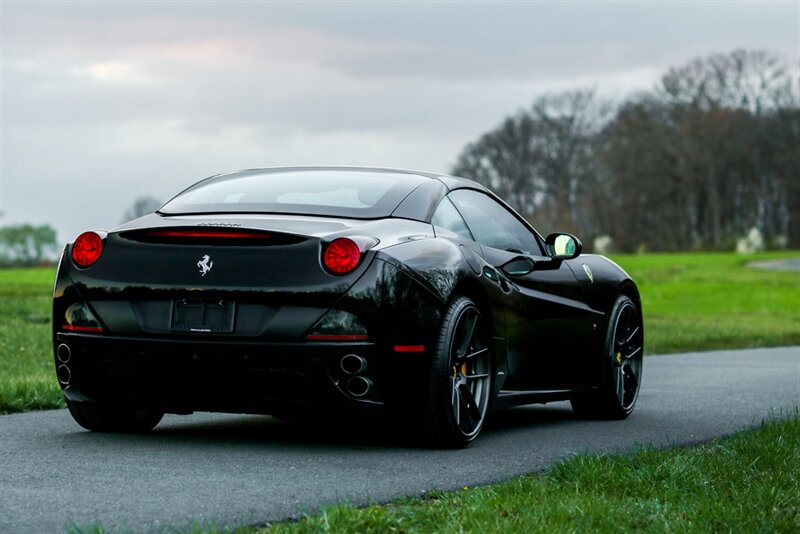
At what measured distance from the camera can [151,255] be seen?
6031mm

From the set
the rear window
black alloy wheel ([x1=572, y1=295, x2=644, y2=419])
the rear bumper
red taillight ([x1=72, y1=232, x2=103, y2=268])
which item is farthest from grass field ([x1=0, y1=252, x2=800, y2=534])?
red taillight ([x1=72, y1=232, x2=103, y2=268])

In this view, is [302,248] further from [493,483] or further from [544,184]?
[544,184]

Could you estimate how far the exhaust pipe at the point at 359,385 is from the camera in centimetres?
587

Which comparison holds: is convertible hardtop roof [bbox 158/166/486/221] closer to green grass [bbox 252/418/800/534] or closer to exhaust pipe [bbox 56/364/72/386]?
exhaust pipe [bbox 56/364/72/386]

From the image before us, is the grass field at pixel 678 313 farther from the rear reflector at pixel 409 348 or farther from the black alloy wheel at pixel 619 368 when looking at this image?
the black alloy wheel at pixel 619 368

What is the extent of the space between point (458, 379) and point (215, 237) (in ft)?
4.45

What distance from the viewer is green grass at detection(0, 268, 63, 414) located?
836 cm

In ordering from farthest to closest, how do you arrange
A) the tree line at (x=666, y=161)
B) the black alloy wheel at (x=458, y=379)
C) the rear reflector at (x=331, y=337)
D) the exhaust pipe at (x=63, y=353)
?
the tree line at (x=666, y=161) < the exhaust pipe at (x=63, y=353) < the black alloy wheel at (x=458, y=379) < the rear reflector at (x=331, y=337)

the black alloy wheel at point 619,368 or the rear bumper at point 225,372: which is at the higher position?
the rear bumper at point 225,372

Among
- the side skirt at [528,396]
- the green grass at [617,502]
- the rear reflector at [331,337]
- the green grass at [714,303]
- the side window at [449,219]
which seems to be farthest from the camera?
the green grass at [714,303]

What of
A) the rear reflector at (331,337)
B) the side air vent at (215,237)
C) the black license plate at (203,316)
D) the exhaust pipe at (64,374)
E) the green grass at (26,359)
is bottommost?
the green grass at (26,359)

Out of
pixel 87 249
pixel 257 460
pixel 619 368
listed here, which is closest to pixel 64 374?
pixel 87 249

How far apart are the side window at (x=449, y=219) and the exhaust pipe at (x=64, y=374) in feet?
6.26

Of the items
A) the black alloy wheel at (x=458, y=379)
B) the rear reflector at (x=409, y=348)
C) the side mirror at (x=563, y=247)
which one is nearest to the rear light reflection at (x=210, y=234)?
the rear reflector at (x=409, y=348)
